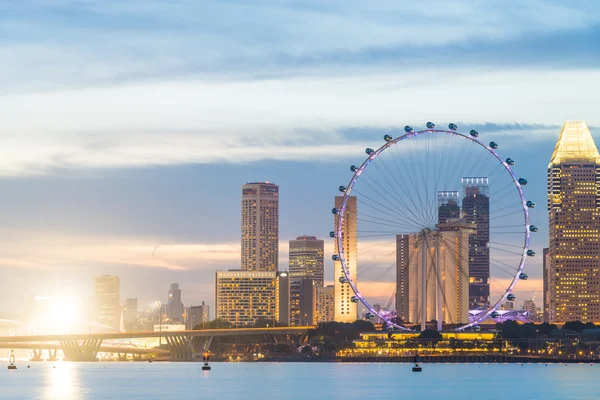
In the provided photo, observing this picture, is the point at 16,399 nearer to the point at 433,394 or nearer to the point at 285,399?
the point at 285,399

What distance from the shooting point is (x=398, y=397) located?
611 feet

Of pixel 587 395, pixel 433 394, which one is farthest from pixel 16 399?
Answer: pixel 587 395

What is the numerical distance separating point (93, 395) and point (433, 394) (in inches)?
1978

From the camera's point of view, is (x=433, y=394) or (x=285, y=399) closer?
(x=285, y=399)

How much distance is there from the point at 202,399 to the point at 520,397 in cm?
4414

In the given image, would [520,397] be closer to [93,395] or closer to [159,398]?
[159,398]

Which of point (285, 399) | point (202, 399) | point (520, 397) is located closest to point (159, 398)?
point (202, 399)

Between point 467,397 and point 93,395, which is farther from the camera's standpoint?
point 93,395

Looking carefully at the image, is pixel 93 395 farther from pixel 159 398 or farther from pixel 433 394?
pixel 433 394

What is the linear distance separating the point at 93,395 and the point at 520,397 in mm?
62619

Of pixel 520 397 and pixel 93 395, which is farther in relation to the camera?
pixel 93 395

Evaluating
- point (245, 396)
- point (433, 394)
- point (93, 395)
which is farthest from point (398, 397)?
point (93, 395)

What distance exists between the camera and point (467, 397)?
183m

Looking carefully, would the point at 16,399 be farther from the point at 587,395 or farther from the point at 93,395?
the point at 587,395
